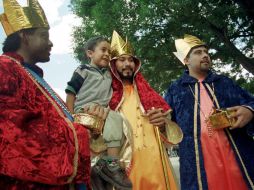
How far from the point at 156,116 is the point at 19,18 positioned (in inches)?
59.7

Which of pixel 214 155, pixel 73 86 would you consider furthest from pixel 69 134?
pixel 214 155

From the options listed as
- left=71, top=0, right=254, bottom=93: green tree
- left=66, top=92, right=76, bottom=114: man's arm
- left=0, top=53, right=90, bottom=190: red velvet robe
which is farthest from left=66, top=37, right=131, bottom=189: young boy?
left=71, top=0, right=254, bottom=93: green tree

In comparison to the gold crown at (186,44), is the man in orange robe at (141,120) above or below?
below

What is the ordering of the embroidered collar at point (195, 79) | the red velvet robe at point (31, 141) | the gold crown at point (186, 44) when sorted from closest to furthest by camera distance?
1. the red velvet robe at point (31, 141)
2. the embroidered collar at point (195, 79)
3. the gold crown at point (186, 44)

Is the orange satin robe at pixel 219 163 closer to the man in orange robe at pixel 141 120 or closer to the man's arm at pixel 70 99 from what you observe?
the man in orange robe at pixel 141 120

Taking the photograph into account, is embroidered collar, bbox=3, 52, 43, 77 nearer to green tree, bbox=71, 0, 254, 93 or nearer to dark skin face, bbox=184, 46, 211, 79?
dark skin face, bbox=184, 46, 211, 79

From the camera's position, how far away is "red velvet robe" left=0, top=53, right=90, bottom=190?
1.89 metres

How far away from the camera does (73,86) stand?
11.1 ft

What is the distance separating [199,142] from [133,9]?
25.9 ft

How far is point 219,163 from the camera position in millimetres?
4109

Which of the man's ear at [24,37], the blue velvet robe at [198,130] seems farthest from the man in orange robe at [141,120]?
the man's ear at [24,37]

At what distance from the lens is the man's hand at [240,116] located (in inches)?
155

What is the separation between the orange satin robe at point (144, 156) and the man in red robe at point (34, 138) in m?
1.45

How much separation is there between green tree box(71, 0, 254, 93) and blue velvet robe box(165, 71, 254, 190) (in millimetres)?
5429
